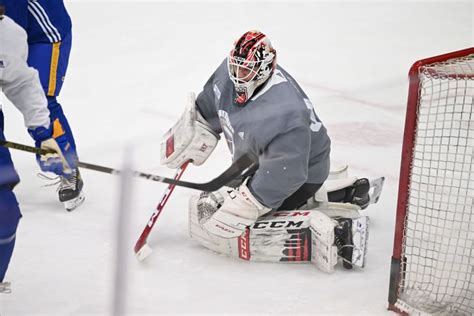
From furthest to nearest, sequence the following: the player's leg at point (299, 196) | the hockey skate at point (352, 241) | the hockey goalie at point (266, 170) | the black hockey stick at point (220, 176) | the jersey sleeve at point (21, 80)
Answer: the player's leg at point (299, 196) → the hockey skate at point (352, 241) → the hockey goalie at point (266, 170) → the jersey sleeve at point (21, 80) → the black hockey stick at point (220, 176)

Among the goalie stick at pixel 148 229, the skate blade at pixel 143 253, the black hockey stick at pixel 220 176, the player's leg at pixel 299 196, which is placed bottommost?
the skate blade at pixel 143 253

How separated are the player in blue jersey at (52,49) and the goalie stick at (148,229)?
0.30 metres

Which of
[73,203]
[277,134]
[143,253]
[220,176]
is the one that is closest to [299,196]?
[277,134]

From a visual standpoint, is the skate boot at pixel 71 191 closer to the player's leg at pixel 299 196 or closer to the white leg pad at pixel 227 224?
the white leg pad at pixel 227 224

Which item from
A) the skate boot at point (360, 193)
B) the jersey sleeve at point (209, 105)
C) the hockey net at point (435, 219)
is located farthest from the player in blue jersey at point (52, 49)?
the hockey net at point (435, 219)

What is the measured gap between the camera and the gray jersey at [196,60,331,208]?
85.0 inches

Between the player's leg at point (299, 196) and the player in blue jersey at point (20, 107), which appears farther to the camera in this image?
the player's leg at point (299, 196)

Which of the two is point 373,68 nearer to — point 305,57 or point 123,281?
point 305,57

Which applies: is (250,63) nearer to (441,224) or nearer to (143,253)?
(143,253)

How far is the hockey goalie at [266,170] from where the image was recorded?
2209 mm

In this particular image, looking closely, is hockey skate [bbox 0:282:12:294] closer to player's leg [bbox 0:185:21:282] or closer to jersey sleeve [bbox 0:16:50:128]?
player's leg [bbox 0:185:21:282]

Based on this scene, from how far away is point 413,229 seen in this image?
85.9 inches

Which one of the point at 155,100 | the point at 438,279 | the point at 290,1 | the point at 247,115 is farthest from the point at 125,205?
the point at 290,1

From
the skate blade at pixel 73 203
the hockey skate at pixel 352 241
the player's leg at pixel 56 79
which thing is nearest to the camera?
the hockey skate at pixel 352 241
